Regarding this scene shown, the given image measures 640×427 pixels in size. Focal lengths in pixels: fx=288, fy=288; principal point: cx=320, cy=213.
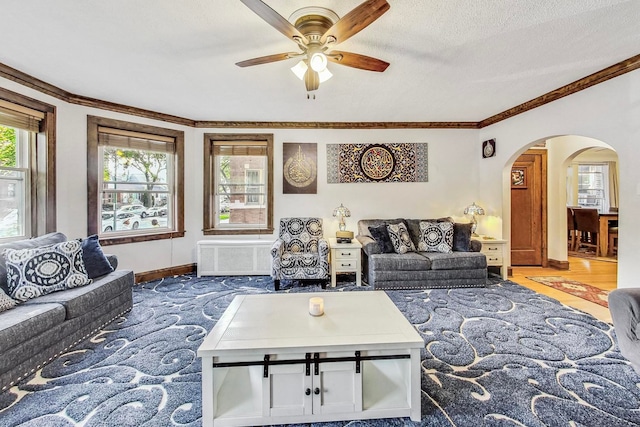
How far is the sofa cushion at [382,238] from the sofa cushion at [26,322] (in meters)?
3.39

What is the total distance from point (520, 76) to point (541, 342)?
2.62 m

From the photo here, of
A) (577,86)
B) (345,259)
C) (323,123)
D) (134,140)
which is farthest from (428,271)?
(134,140)

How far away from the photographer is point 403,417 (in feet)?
5.25

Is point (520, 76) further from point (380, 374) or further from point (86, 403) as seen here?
point (86, 403)

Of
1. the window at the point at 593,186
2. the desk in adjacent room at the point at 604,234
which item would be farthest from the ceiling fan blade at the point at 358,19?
the window at the point at 593,186

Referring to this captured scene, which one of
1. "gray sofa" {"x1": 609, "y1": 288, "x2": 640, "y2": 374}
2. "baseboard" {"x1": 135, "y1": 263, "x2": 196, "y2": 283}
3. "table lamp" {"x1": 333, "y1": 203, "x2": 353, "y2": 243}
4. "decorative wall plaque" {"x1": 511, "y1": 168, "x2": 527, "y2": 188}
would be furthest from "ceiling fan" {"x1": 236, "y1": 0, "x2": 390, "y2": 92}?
"decorative wall plaque" {"x1": 511, "y1": 168, "x2": 527, "y2": 188}

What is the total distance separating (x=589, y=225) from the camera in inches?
241

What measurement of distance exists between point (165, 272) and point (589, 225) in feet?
27.1

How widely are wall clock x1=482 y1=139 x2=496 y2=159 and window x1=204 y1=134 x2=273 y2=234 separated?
3.52 m

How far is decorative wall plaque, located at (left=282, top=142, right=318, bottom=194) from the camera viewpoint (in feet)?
15.7

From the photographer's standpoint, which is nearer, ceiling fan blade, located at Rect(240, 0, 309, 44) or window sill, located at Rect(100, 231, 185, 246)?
ceiling fan blade, located at Rect(240, 0, 309, 44)

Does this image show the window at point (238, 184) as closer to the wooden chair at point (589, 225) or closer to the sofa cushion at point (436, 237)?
the sofa cushion at point (436, 237)

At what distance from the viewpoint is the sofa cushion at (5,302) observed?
2.04m

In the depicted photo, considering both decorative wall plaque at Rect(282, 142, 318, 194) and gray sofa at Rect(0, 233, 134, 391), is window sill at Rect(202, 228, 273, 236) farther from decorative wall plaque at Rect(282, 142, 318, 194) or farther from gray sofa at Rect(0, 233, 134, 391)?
gray sofa at Rect(0, 233, 134, 391)
